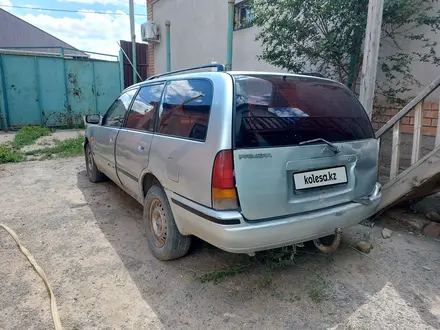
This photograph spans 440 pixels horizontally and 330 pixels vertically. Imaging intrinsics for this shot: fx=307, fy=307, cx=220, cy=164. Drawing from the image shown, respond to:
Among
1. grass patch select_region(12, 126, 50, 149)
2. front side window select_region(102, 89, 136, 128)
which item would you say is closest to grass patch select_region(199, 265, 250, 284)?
front side window select_region(102, 89, 136, 128)

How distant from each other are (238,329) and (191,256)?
0.91 m

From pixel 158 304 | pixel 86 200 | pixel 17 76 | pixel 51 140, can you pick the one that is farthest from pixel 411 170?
pixel 17 76

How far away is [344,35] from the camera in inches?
Answer: 162

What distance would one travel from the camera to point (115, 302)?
7.02ft

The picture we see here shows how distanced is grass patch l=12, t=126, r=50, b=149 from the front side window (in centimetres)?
485

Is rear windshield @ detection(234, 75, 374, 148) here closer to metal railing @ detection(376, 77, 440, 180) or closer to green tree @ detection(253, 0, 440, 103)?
metal railing @ detection(376, 77, 440, 180)

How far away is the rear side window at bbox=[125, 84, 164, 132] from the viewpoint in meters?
2.88

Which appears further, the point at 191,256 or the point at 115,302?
the point at 191,256

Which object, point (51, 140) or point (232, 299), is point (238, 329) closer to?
point (232, 299)

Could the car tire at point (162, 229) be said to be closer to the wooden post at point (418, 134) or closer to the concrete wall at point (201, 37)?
the wooden post at point (418, 134)

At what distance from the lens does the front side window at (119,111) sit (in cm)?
357

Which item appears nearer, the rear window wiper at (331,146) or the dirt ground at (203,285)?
the dirt ground at (203,285)

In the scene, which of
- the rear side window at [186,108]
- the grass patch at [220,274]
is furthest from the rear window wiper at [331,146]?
the grass patch at [220,274]

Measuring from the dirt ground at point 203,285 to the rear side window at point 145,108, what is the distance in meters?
1.13
